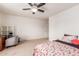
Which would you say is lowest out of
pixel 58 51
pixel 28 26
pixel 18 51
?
pixel 18 51

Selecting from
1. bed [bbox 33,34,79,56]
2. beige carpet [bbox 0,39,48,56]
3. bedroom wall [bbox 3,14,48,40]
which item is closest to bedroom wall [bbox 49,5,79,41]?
bed [bbox 33,34,79,56]

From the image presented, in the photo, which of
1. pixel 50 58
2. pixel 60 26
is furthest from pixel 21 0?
pixel 60 26

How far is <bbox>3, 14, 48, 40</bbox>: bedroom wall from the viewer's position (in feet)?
19.8

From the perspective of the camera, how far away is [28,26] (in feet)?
22.1

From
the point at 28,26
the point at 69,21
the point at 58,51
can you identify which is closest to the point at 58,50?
the point at 58,51

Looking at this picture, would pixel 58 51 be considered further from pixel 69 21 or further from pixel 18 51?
pixel 69 21

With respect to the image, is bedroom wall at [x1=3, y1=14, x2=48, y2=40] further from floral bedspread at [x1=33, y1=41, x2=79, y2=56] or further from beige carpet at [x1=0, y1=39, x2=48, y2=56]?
floral bedspread at [x1=33, y1=41, x2=79, y2=56]

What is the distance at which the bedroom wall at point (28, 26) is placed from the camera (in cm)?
604

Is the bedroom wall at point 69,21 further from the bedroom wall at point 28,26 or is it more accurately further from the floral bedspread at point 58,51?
the bedroom wall at point 28,26

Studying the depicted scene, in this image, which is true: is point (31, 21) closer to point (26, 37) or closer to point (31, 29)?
point (31, 29)

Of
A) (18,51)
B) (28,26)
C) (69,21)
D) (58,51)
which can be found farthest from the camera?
(28,26)

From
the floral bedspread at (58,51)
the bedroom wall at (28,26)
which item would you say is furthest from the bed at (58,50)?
the bedroom wall at (28,26)

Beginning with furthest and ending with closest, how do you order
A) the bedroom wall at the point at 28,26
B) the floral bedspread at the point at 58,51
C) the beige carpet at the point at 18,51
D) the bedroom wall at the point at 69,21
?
1. the bedroom wall at the point at 28,26
2. the bedroom wall at the point at 69,21
3. the beige carpet at the point at 18,51
4. the floral bedspread at the point at 58,51

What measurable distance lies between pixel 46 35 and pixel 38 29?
1.11 metres
